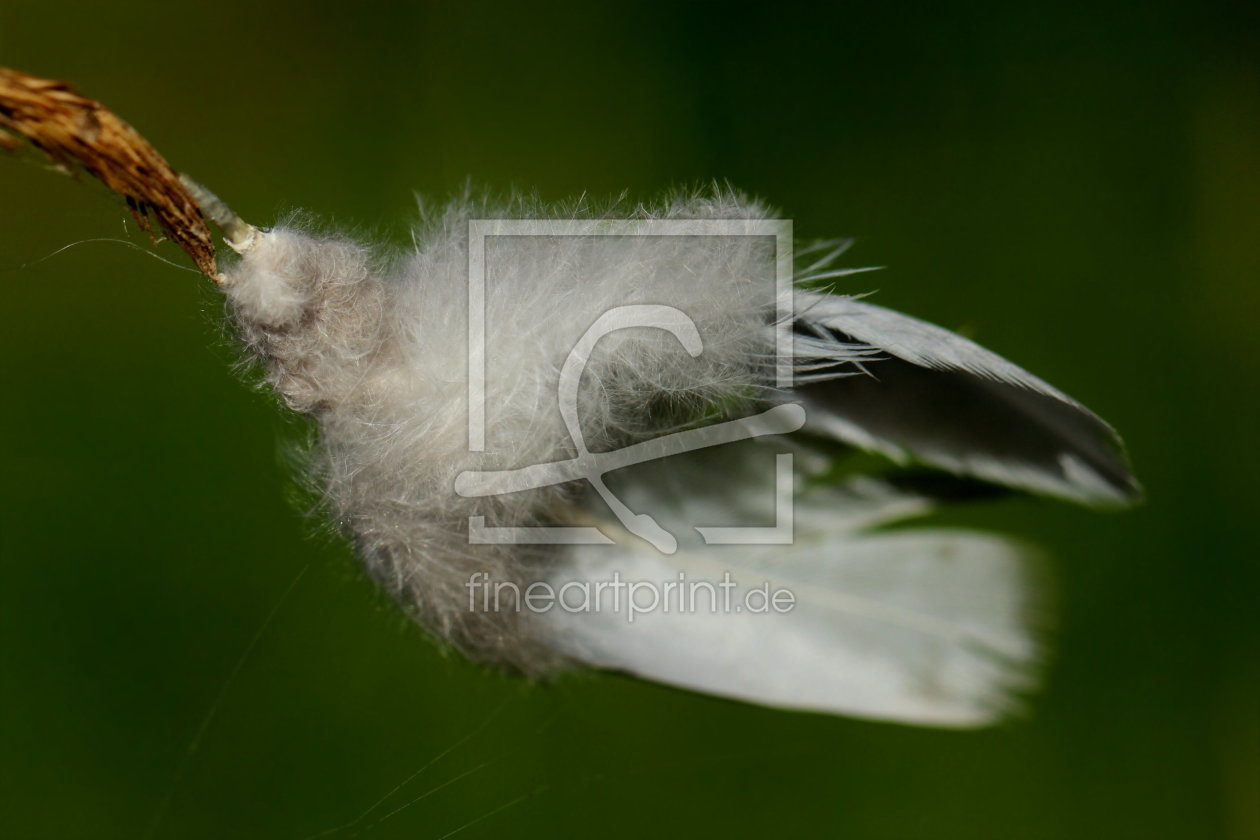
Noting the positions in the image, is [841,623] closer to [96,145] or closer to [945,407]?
Result: [945,407]

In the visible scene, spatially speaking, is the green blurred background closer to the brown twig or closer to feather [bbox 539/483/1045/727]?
feather [bbox 539/483/1045/727]

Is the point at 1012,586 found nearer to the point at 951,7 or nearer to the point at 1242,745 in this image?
the point at 1242,745

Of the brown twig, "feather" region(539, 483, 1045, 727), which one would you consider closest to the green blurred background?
"feather" region(539, 483, 1045, 727)

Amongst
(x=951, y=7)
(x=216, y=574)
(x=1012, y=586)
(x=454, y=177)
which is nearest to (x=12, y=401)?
(x=216, y=574)

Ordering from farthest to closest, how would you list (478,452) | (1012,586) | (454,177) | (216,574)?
1. (454,177)
2. (216,574)
3. (1012,586)
4. (478,452)

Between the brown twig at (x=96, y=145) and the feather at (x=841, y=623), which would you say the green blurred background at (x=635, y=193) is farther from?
the brown twig at (x=96, y=145)
